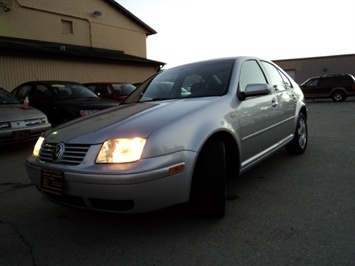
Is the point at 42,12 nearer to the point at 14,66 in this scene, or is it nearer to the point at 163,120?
the point at 14,66

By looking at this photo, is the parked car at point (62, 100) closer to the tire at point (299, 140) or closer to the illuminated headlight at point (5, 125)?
the illuminated headlight at point (5, 125)

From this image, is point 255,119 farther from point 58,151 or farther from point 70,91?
point 70,91

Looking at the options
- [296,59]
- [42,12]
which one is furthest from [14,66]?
[296,59]

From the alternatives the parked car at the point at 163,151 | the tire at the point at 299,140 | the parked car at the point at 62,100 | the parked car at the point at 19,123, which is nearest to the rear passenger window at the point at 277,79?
the tire at the point at 299,140

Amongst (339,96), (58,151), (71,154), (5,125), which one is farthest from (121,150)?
(339,96)

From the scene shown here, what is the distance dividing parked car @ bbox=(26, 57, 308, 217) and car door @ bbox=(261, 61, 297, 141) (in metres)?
0.68

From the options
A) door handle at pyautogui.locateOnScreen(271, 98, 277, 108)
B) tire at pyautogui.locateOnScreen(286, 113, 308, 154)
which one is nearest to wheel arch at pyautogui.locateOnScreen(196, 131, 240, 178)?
door handle at pyautogui.locateOnScreen(271, 98, 277, 108)

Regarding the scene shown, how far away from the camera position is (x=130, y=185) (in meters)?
2.08

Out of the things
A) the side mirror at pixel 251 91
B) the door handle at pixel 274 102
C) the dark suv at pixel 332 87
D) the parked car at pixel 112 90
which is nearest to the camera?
the side mirror at pixel 251 91

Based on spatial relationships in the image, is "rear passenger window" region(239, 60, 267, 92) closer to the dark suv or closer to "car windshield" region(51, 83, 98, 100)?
"car windshield" region(51, 83, 98, 100)

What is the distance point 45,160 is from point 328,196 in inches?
108

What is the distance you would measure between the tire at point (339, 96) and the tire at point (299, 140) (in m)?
14.8

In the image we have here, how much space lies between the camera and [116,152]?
2.17 metres

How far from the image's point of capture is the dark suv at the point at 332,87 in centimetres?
1725
